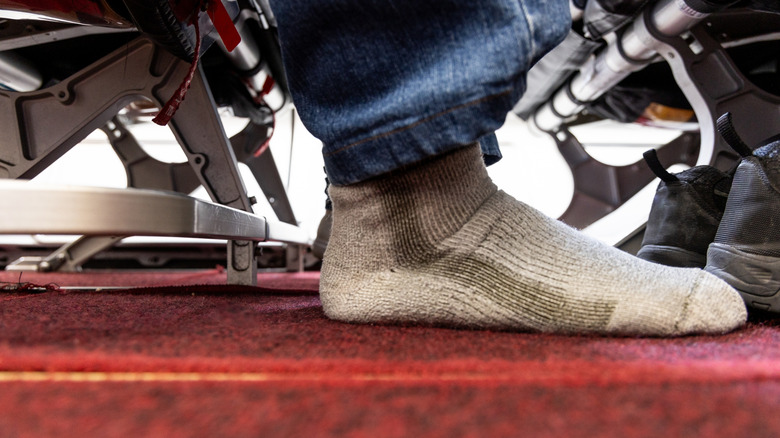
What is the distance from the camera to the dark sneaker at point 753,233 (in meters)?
0.49

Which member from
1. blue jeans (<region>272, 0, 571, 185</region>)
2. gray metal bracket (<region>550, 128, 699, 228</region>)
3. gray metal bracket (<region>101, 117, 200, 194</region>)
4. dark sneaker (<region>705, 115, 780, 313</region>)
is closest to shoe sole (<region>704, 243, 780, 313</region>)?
dark sneaker (<region>705, 115, 780, 313</region>)

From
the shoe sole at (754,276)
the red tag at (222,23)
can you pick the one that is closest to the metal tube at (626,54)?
the shoe sole at (754,276)

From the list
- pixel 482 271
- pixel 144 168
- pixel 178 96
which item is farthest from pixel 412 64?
pixel 144 168

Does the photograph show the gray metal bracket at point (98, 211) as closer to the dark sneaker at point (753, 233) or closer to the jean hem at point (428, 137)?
the jean hem at point (428, 137)

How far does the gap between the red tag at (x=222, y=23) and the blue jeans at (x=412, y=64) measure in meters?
0.15

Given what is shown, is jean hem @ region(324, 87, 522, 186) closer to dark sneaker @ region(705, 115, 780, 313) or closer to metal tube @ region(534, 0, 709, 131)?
dark sneaker @ region(705, 115, 780, 313)

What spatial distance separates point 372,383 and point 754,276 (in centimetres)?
49

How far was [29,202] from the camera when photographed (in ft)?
1.09

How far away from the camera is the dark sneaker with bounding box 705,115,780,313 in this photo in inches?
19.1

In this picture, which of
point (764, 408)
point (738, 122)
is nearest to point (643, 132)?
point (738, 122)

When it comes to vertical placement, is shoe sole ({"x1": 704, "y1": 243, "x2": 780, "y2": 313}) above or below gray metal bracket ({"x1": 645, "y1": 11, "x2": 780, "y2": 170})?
below

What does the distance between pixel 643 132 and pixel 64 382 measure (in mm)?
2470

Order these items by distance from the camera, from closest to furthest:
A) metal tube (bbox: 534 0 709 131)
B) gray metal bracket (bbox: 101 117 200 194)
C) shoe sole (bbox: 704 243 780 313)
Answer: shoe sole (bbox: 704 243 780 313), metal tube (bbox: 534 0 709 131), gray metal bracket (bbox: 101 117 200 194)

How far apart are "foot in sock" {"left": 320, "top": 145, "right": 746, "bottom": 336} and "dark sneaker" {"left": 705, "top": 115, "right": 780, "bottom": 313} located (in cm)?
12
